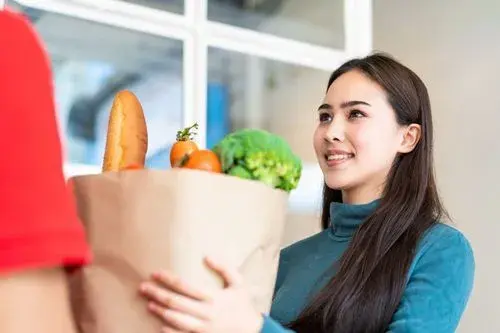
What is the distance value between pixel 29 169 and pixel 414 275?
0.87m

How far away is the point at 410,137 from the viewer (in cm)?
145

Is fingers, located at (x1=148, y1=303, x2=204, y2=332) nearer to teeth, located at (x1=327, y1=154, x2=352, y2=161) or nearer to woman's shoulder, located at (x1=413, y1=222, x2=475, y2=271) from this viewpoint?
woman's shoulder, located at (x1=413, y1=222, x2=475, y2=271)

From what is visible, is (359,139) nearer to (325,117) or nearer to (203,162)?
(325,117)

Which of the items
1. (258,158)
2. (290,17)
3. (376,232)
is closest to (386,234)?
(376,232)

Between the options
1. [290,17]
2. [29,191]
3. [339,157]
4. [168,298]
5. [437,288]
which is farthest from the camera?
[290,17]

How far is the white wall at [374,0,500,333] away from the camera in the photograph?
2004 millimetres

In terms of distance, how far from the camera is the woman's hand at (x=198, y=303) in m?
0.65

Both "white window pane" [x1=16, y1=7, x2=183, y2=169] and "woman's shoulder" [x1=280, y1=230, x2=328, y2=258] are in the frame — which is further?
"white window pane" [x1=16, y1=7, x2=183, y2=169]

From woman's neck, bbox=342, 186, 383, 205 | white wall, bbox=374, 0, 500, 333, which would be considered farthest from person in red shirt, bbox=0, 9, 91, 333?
white wall, bbox=374, 0, 500, 333

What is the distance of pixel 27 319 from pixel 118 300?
0.55 ft

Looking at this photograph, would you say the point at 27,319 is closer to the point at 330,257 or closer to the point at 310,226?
the point at 330,257

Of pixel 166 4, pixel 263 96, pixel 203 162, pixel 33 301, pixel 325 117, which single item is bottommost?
pixel 33 301

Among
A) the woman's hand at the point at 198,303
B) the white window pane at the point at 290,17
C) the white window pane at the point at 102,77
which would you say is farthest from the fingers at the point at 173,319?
the white window pane at the point at 290,17

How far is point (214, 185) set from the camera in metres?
0.67
